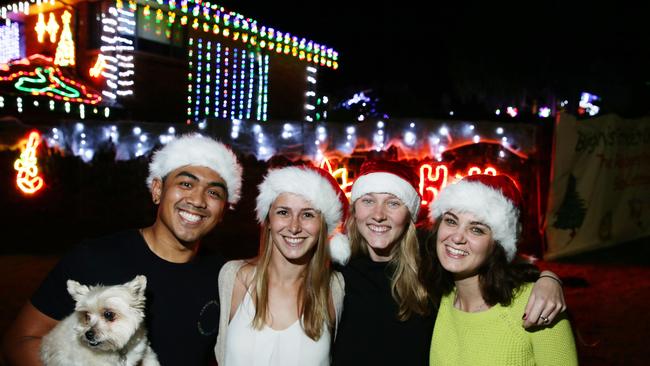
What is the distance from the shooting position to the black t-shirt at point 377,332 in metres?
2.42

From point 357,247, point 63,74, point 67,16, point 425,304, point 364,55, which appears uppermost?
point 364,55

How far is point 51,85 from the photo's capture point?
35.7 feet

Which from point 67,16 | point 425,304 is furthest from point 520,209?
point 67,16

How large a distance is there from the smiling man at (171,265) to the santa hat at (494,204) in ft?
4.32

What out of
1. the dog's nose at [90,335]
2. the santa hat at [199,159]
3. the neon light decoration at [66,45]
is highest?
the neon light decoration at [66,45]

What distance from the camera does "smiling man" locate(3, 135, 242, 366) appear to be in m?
2.11

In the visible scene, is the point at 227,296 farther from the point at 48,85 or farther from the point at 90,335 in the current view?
the point at 48,85

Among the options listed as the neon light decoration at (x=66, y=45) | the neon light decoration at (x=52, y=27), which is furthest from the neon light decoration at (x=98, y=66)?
the neon light decoration at (x=52, y=27)

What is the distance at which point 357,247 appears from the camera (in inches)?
118

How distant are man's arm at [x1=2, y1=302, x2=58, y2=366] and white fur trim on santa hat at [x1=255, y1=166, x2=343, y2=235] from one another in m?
1.26

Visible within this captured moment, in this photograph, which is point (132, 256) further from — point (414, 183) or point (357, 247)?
point (414, 183)

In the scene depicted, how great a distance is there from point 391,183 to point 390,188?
0.04 metres

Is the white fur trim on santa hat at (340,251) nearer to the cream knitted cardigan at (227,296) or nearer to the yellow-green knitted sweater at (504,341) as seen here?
the cream knitted cardigan at (227,296)

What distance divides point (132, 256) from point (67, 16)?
12302mm
